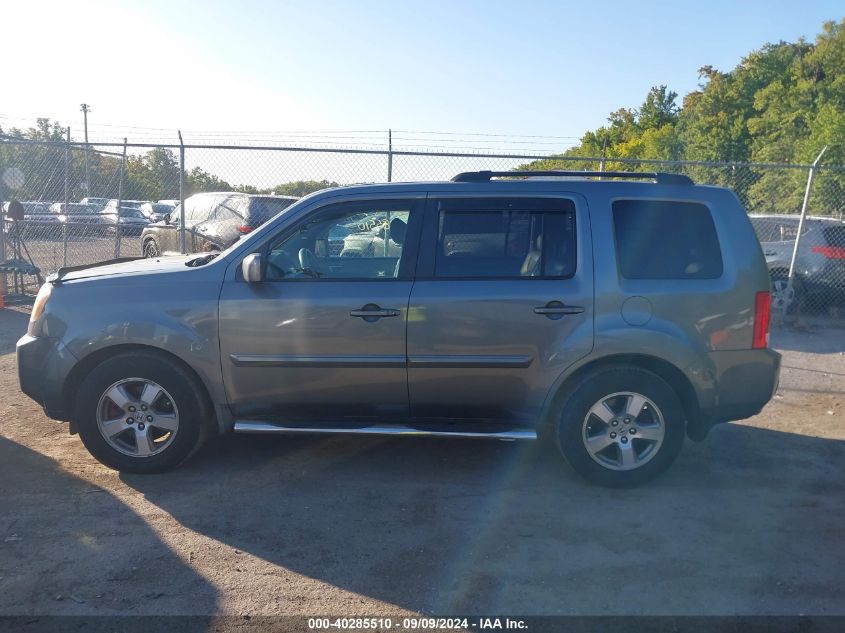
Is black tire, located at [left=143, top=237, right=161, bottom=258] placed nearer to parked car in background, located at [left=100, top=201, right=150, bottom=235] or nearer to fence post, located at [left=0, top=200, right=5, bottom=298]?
parked car in background, located at [left=100, top=201, right=150, bottom=235]

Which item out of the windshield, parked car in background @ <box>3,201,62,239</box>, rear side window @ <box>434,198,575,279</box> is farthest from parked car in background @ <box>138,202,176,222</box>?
rear side window @ <box>434,198,575,279</box>

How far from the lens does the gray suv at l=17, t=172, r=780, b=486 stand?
183 inches

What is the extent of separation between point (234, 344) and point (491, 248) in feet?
5.66

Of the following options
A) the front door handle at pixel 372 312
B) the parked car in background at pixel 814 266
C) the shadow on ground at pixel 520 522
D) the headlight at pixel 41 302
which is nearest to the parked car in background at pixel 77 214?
the headlight at pixel 41 302

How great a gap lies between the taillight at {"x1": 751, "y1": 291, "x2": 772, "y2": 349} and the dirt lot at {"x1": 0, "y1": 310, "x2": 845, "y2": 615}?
0.98m

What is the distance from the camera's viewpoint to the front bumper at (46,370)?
480 cm

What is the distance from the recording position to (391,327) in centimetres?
468

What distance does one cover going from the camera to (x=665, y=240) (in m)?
4.74

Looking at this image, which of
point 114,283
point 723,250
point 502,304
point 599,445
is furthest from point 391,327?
point 723,250

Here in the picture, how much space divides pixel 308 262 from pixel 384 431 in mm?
1196

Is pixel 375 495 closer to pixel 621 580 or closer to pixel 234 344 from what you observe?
pixel 234 344

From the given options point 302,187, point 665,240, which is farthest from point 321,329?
point 302,187

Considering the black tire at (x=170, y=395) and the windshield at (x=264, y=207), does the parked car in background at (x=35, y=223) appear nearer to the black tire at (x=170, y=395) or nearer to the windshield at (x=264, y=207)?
the windshield at (x=264, y=207)

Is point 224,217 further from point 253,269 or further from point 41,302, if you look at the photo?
point 253,269
